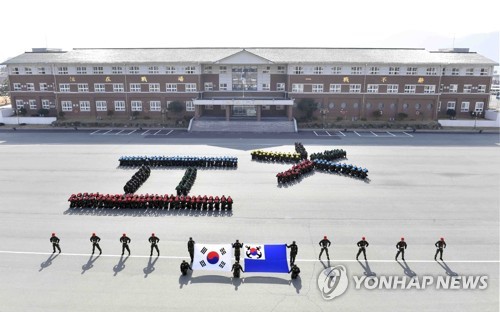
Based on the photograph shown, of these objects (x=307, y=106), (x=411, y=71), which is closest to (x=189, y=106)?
(x=307, y=106)

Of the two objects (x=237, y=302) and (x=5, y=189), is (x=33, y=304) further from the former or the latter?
(x=5, y=189)

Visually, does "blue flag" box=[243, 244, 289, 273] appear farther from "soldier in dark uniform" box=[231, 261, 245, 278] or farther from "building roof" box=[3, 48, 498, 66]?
"building roof" box=[3, 48, 498, 66]

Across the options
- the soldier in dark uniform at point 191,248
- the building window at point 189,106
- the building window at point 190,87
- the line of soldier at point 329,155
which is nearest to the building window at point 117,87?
the building window at point 190,87

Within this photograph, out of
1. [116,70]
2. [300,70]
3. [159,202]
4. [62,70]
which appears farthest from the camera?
[62,70]

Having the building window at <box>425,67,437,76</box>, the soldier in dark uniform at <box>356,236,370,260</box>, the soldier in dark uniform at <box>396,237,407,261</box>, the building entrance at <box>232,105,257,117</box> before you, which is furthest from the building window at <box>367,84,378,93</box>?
the soldier in dark uniform at <box>356,236,370,260</box>

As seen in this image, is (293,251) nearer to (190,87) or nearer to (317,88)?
(317,88)

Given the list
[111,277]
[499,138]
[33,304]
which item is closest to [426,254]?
[111,277]
